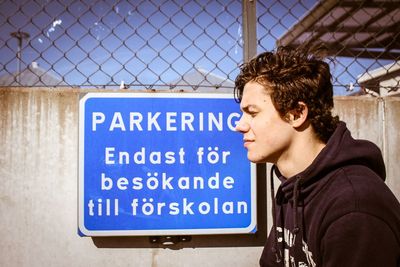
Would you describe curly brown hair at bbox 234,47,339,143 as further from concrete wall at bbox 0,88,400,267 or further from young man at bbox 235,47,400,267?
concrete wall at bbox 0,88,400,267

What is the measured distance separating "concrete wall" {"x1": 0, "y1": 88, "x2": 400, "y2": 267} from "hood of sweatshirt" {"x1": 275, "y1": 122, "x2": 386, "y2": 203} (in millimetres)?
862

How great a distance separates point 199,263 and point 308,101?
1045 millimetres

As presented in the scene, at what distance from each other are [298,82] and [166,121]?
0.70 meters

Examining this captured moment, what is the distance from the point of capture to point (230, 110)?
71.4 inches

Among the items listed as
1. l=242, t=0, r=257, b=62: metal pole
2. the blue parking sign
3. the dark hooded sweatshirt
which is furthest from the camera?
l=242, t=0, r=257, b=62: metal pole

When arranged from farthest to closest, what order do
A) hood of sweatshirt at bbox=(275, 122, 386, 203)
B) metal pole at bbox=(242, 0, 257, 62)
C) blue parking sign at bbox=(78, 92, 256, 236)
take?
1. metal pole at bbox=(242, 0, 257, 62)
2. blue parking sign at bbox=(78, 92, 256, 236)
3. hood of sweatshirt at bbox=(275, 122, 386, 203)

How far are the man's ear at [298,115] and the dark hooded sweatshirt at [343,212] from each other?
0.44 ft

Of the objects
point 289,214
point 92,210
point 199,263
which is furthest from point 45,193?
point 289,214

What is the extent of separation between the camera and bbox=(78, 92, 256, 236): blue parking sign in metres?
1.73

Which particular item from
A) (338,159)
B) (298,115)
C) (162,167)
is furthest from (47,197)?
(338,159)

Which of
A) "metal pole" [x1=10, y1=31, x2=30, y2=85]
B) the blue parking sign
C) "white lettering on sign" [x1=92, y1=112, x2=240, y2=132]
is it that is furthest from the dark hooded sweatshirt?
"metal pole" [x1=10, y1=31, x2=30, y2=85]

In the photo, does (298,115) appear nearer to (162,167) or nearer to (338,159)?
(338,159)

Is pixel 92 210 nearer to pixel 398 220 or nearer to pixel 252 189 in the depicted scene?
pixel 252 189

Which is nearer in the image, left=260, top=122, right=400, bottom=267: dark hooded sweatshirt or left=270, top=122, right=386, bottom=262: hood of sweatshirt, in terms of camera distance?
left=260, top=122, right=400, bottom=267: dark hooded sweatshirt
